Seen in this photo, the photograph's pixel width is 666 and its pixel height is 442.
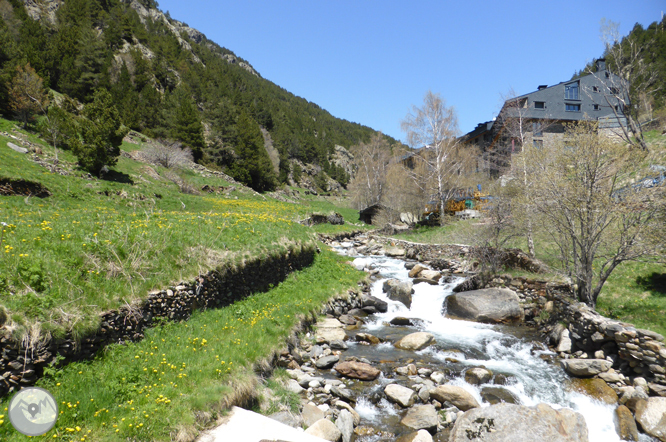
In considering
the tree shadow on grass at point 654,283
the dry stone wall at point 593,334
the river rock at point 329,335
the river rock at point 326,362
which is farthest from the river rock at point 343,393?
the tree shadow on grass at point 654,283

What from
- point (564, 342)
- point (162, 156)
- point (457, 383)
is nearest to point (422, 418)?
point (457, 383)

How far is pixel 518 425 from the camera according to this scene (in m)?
5.88

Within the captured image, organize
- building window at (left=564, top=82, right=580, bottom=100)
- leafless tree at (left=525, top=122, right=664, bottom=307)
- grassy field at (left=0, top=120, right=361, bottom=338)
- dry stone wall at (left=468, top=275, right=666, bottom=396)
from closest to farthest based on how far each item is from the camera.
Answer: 1. grassy field at (left=0, top=120, right=361, bottom=338)
2. dry stone wall at (left=468, top=275, right=666, bottom=396)
3. leafless tree at (left=525, top=122, right=664, bottom=307)
4. building window at (left=564, top=82, right=580, bottom=100)

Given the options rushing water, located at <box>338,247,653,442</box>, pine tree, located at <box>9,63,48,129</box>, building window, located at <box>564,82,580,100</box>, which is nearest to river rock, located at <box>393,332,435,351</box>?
A: rushing water, located at <box>338,247,653,442</box>

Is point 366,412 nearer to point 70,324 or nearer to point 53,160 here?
point 70,324

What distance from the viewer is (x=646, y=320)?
990 centimetres

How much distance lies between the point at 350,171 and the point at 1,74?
105 metres

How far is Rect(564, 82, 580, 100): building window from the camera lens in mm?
43188

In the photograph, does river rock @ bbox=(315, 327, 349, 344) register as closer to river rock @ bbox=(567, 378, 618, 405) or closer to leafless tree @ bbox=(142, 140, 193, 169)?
river rock @ bbox=(567, 378, 618, 405)

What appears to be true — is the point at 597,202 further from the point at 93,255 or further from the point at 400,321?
the point at 93,255

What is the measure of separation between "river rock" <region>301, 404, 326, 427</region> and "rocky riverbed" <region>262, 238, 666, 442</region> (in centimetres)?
2

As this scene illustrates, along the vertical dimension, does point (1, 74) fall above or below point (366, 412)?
above

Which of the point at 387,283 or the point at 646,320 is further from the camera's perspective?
the point at 387,283

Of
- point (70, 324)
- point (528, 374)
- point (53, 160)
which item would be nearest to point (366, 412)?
point (528, 374)
